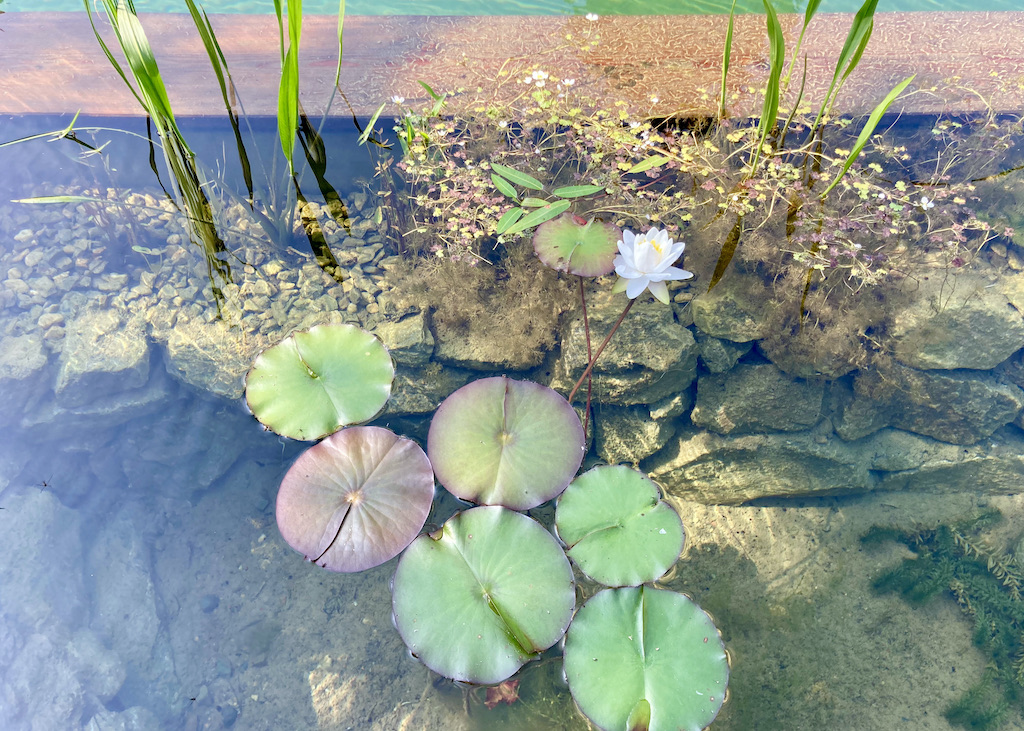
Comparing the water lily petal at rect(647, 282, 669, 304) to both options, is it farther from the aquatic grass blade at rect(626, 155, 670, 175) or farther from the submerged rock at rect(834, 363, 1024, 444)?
the submerged rock at rect(834, 363, 1024, 444)

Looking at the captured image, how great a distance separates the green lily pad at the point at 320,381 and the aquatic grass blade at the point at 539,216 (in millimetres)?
805

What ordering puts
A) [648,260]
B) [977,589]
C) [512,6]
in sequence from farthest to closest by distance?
[512,6] → [977,589] → [648,260]

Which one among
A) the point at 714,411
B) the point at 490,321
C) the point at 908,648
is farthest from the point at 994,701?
the point at 490,321

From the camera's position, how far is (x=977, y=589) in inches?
85.4

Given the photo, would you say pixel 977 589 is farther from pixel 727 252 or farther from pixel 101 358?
pixel 101 358

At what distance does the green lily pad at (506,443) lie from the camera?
1982 millimetres

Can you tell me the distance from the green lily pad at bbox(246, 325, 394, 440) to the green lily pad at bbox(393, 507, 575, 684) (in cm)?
61

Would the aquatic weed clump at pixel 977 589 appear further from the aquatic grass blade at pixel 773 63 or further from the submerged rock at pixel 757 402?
the aquatic grass blade at pixel 773 63

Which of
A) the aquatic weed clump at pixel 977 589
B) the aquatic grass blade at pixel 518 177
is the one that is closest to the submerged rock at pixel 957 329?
the aquatic weed clump at pixel 977 589

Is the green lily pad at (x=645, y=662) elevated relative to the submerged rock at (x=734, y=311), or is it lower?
lower

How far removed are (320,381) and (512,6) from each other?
3.54 m

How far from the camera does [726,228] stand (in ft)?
8.46

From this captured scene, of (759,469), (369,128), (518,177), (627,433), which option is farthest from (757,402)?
(369,128)

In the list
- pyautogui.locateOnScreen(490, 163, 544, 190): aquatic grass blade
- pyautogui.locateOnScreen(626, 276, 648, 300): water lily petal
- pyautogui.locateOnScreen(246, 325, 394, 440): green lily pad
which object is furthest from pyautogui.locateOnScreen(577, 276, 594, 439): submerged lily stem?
pyautogui.locateOnScreen(246, 325, 394, 440): green lily pad
